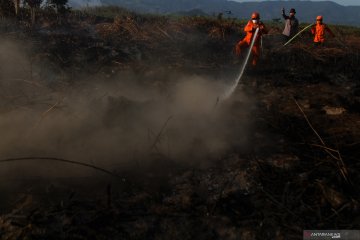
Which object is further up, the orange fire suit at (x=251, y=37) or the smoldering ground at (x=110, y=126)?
the orange fire suit at (x=251, y=37)

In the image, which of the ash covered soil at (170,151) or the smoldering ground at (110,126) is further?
the smoldering ground at (110,126)

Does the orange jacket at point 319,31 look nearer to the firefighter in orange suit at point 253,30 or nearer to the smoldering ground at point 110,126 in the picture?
the firefighter in orange suit at point 253,30

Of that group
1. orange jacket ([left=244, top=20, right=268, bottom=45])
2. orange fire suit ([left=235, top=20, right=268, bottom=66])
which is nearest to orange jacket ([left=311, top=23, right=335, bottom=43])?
orange fire suit ([left=235, top=20, right=268, bottom=66])

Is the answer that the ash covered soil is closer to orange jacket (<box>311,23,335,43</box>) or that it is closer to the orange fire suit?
the orange fire suit

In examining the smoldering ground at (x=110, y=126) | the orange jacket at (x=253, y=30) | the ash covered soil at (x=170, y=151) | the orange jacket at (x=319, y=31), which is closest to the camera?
the ash covered soil at (x=170, y=151)

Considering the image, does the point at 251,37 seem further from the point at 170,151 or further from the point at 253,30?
the point at 170,151

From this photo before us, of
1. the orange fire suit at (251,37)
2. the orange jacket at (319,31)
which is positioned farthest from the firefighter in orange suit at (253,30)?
the orange jacket at (319,31)

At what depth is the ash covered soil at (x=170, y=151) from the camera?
10.7ft

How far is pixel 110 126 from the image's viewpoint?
4.95m

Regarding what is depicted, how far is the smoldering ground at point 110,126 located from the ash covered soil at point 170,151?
2 cm

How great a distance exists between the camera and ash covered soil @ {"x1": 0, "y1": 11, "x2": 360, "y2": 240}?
327 centimetres

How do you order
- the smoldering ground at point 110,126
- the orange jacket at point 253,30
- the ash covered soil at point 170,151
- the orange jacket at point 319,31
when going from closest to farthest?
the ash covered soil at point 170,151, the smoldering ground at point 110,126, the orange jacket at point 253,30, the orange jacket at point 319,31

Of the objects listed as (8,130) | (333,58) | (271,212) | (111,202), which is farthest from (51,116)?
(333,58)

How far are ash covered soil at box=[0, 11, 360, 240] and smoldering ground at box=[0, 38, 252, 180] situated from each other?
18mm
